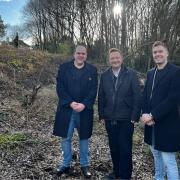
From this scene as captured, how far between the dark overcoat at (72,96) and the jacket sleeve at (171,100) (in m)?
1.29

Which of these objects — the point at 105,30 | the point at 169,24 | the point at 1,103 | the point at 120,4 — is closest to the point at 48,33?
the point at 105,30

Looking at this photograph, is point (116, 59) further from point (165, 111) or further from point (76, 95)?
point (165, 111)

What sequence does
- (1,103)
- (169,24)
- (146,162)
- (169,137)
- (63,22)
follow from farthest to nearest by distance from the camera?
1. (63,22)
2. (169,24)
3. (1,103)
4. (146,162)
5. (169,137)

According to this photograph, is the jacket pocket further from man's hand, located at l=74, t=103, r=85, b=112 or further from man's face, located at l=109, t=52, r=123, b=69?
man's hand, located at l=74, t=103, r=85, b=112

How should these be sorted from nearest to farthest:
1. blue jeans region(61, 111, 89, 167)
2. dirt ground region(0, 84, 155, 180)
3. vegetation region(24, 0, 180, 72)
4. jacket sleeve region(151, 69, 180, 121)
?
jacket sleeve region(151, 69, 180, 121)
blue jeans region(61, 111, 89, 167)
dirt ground region(0, 84, 155, 180)
vegetation region(24, 0, 180, 72)

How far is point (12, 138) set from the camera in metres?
8.03

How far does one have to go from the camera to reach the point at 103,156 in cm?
785

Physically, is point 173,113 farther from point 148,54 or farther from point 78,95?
point 148,54

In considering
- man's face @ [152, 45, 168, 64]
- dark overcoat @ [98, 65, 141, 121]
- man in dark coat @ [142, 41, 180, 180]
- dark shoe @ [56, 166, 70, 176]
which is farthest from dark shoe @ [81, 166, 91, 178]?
man's face @ [152, 45, 168, 64]

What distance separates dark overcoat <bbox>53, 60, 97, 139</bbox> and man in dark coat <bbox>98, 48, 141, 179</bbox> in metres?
0.20

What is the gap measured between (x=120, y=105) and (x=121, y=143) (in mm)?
616

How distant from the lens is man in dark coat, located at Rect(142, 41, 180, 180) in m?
5.37

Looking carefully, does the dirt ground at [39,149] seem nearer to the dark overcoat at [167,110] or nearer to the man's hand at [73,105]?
the man's hand at [73,105]

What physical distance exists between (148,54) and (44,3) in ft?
52.7
